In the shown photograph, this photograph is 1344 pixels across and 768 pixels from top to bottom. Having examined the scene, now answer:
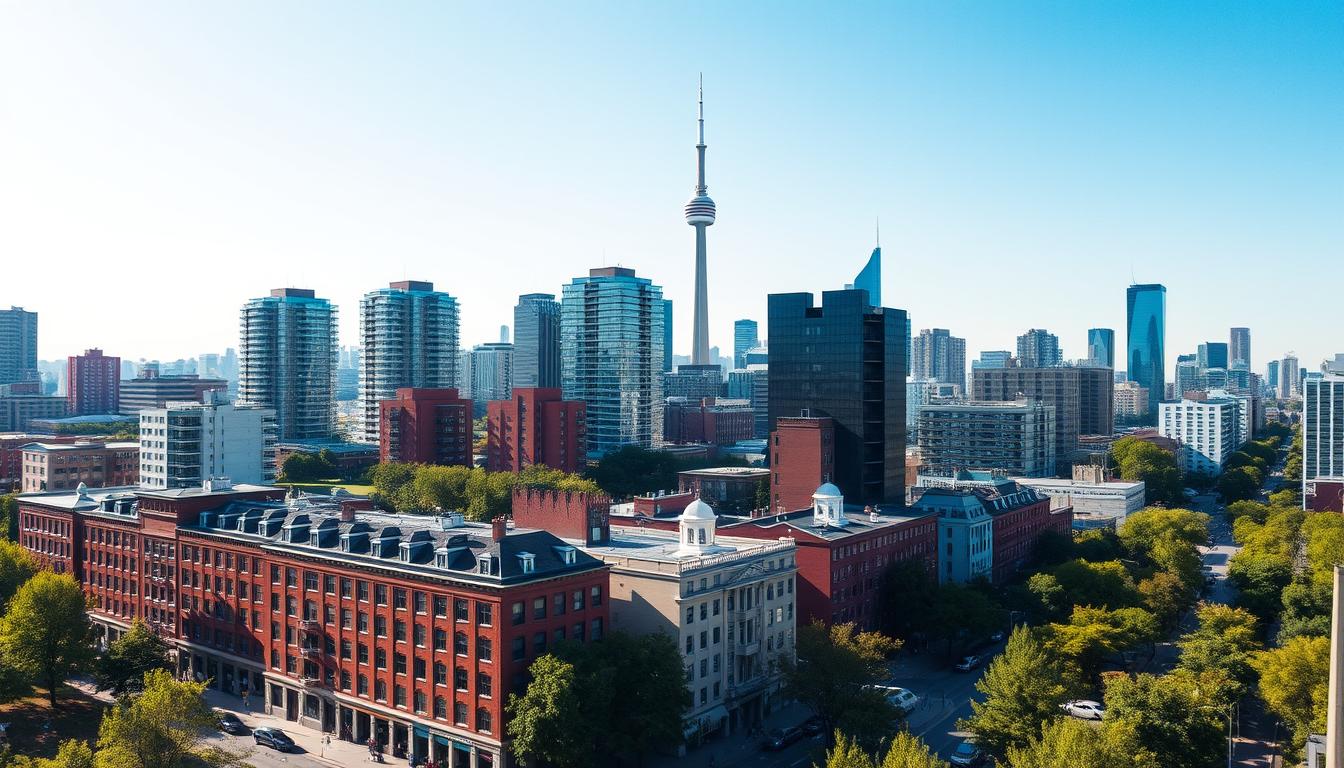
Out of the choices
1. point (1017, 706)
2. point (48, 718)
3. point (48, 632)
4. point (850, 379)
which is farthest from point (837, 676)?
point (850, 379)

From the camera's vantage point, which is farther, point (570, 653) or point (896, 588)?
point (896, 588)

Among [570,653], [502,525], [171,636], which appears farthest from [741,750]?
[171,636]

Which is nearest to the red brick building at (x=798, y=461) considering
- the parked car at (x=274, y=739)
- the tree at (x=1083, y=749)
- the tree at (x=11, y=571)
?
the parked car at (x=274, y=739)

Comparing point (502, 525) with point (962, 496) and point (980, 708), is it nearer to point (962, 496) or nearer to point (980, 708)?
point (980, 708)

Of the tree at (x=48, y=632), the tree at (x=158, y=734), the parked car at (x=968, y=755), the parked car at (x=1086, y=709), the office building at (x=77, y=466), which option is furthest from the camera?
the office building at (x=77, y=466)

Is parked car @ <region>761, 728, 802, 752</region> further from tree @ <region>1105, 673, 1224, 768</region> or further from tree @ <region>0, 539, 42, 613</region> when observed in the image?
tree @ <region>0, 539, 42, 613</region>

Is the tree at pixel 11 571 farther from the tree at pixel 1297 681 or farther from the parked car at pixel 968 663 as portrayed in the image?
the tree at pixel 1297 681
